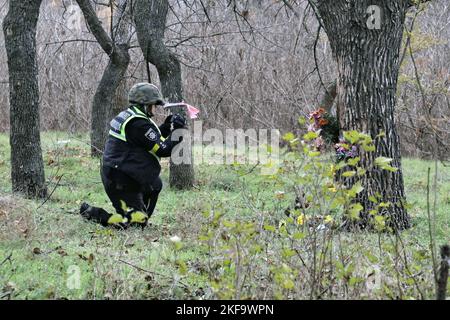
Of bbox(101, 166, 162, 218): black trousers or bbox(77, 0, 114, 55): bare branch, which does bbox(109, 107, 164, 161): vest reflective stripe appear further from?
bbox(77, 0, 114, 55): bare branch

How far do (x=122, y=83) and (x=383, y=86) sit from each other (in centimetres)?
872

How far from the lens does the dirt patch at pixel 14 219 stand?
6.61m

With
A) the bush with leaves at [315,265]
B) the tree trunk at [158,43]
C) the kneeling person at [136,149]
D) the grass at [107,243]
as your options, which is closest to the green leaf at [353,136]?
the bush with leaves at [315,265]

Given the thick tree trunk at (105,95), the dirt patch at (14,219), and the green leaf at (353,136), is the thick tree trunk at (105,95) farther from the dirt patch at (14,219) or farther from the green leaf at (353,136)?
the green leaf at (353,136)

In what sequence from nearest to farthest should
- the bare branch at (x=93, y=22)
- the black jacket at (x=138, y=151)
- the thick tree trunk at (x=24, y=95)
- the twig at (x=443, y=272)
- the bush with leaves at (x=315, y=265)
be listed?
the twig at (x=443, y=272), the bush with leaves at (x=315, y=265), the black jacket at (x=138, y=151), the thick tree trunk at (x=24, y=95), the bare branch at (x=93, y=22)

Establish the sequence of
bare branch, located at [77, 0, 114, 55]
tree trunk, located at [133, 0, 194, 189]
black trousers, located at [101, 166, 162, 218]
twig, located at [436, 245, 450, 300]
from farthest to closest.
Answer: bare branch, located at [77, 0, 114, 55], tree trunk, located at [133, 0, 194, 189], black trousers, located at [101, 166, 162, 218], twig, located at [436, 245, 450, 300]

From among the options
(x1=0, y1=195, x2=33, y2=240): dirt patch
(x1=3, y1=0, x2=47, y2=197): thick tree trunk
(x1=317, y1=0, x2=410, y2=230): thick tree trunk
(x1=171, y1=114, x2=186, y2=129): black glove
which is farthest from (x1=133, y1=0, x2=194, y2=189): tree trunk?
(x1=317, y1=0, x2=410, y2=230): thick tree trunk

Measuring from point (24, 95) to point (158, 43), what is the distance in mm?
2364

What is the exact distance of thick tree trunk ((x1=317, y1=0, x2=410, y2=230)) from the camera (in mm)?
7312

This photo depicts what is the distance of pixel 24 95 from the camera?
8828 millimetres

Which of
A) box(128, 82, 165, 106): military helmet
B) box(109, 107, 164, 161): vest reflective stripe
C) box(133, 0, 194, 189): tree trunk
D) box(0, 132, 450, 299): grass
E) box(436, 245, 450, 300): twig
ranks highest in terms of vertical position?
box(133, 0, 194, 189): tree trunk

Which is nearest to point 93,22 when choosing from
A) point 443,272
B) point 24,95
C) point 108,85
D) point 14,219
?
point 108,85

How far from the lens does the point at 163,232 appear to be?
7305 millimetres

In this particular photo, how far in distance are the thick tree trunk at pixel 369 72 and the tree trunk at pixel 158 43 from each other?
3454mm
